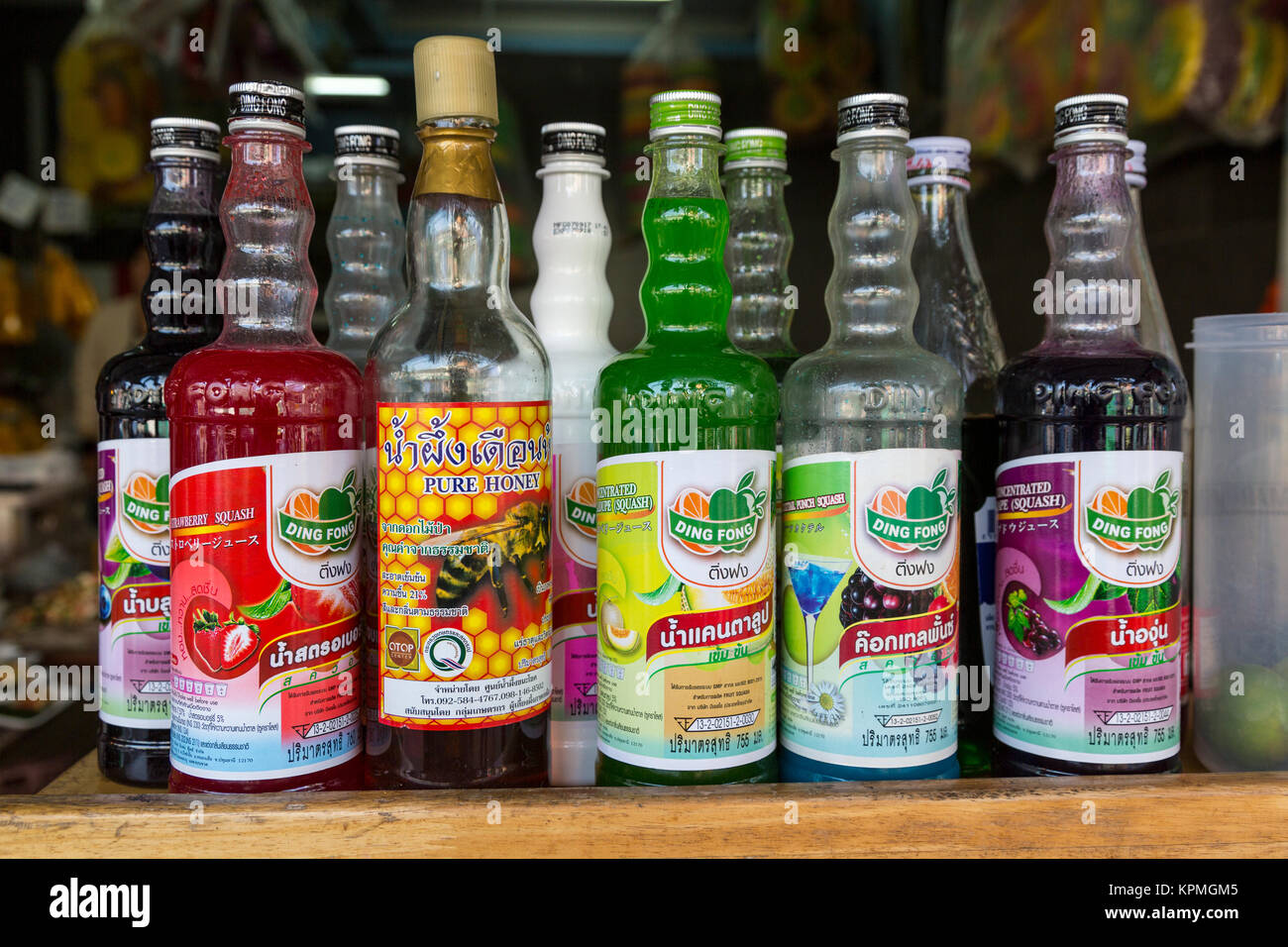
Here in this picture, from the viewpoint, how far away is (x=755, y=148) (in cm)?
80

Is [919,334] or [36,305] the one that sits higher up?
[36,305]

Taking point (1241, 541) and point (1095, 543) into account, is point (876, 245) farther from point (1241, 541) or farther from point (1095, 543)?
point (1241, 541)

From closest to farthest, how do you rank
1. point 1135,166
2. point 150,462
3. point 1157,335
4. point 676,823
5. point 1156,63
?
point 676,823 < point 150,462 < point 1135,166 < point 1157,335 < point 1156,63

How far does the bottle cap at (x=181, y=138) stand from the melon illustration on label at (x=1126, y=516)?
0.70m

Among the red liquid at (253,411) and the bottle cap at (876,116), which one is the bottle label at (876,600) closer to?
the bottle cap at (876,116)

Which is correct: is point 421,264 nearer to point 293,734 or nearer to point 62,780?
point 293,734

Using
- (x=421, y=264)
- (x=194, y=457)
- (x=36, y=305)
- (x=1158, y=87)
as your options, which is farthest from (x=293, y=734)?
(x=36, y=305)

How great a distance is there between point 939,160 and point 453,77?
0.42m

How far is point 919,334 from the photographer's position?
2.89 ft

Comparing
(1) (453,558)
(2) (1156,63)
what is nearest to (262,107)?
(1) (453,558)

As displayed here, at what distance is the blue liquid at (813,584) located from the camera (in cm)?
68

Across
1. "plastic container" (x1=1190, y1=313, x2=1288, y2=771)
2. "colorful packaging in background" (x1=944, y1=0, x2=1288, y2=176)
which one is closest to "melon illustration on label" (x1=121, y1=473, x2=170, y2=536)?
"plastic container" (x1=1190, y1=313, x2=1288, y2=771)

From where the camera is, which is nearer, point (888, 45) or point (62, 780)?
point (62, 780)

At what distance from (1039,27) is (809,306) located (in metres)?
0.57
